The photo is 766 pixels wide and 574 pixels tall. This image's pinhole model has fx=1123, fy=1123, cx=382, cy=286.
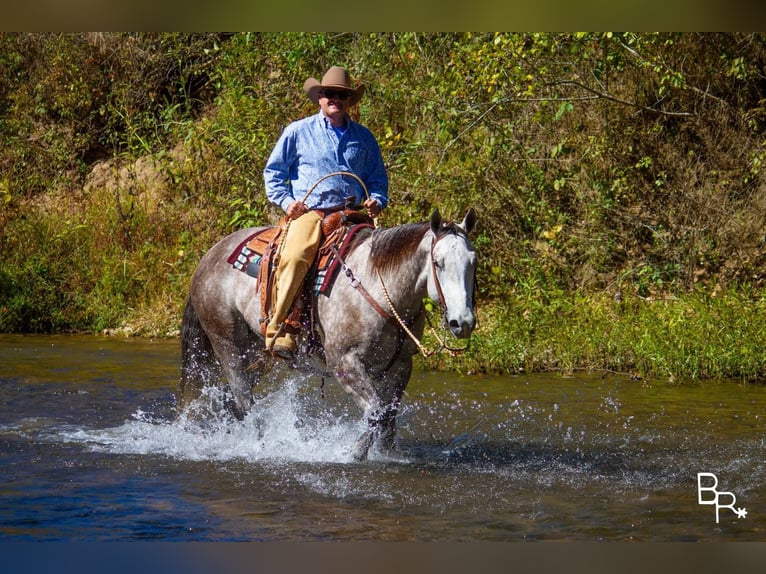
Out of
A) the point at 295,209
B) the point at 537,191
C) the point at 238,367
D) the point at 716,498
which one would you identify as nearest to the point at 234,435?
the point at 238,367

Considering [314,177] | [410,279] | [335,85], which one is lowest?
[410,279]

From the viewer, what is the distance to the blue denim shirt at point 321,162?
7.08 metres

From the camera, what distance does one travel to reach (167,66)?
1809 cm

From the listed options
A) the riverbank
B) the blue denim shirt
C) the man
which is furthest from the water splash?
the riverbank

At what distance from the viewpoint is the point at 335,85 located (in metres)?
6.99

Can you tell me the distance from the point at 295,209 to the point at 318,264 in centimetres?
37

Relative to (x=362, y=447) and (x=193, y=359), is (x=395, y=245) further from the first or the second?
(x=193, y=359)

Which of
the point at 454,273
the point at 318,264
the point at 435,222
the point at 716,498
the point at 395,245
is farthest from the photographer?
the point at 318,264

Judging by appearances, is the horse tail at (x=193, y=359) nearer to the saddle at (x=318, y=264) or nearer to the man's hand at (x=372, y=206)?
the saddle at (x=318, y=264)

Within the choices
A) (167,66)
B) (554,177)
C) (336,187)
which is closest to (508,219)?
(554,177)

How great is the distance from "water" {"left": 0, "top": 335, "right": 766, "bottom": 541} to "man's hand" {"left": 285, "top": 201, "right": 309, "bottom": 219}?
142 cm

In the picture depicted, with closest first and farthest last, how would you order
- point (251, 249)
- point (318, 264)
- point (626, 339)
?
point (318, 264) < point (251, 249) < point (626, 339)

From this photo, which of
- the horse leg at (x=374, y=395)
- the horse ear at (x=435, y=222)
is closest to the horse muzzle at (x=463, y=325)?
the horse ear at (x=435, y=222)
